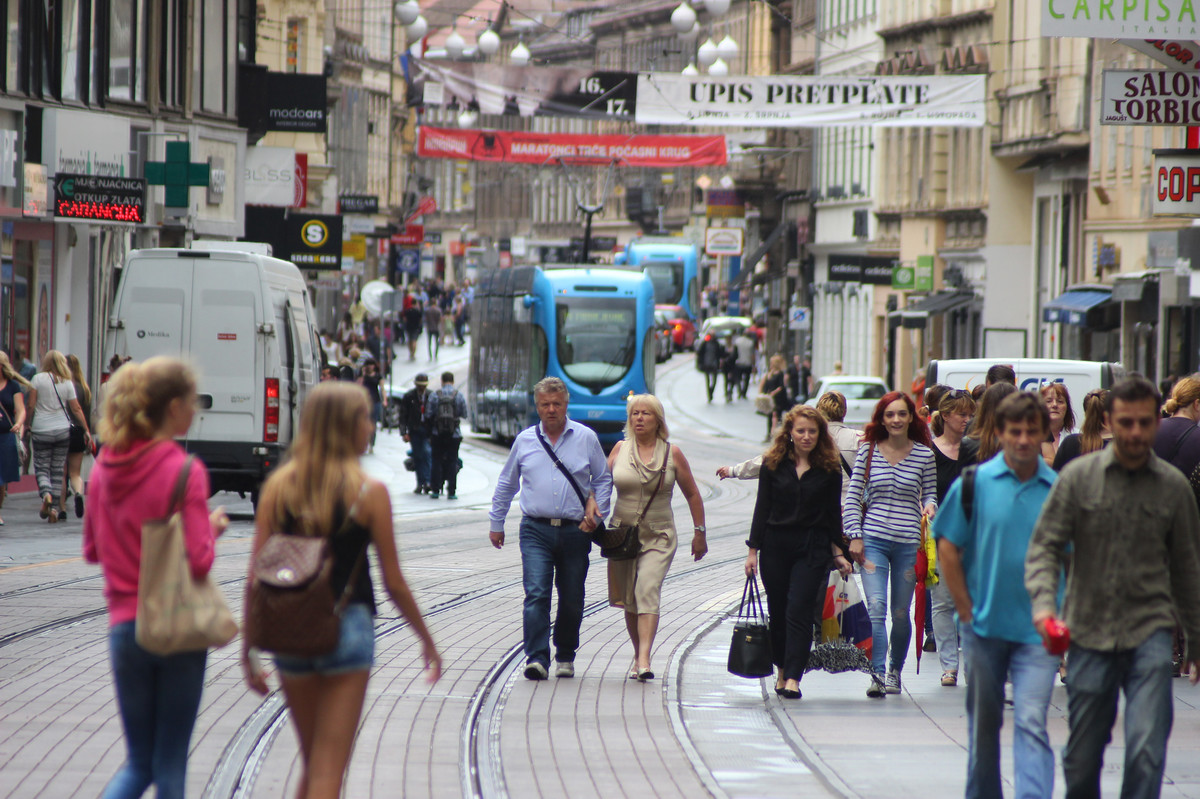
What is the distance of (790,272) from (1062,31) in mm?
54044

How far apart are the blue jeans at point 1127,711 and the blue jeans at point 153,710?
9.12 feet

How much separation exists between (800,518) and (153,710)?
4.98 metres

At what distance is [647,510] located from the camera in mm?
11383

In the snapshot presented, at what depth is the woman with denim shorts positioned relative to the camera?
593 cm

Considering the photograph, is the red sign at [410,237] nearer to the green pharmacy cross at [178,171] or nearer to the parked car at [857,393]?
the parked car at [857,393]

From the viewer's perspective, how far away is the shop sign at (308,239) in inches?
1476

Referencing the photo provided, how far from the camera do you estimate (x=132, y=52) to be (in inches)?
1254

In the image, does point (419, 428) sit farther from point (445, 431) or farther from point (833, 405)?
point (833, 405)

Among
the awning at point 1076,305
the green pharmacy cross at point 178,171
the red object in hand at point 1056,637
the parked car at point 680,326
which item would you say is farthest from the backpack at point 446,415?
the parked car at point 680,326

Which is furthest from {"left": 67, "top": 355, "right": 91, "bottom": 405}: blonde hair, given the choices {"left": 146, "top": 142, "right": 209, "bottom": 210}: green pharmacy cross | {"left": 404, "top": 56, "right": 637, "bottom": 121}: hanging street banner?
{"left": 404, "top": 56, "right": 637, "bottom": 121}: hanging street banner

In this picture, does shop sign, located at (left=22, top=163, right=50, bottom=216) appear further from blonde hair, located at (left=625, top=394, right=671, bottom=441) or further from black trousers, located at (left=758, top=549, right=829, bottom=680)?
black trousers, located at (left=758, top=549, right=829, bottom=680)

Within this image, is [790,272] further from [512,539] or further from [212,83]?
[512,539]

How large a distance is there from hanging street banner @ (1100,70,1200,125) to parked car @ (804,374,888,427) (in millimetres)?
19470

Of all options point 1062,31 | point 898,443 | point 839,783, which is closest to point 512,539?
point 1062,31
